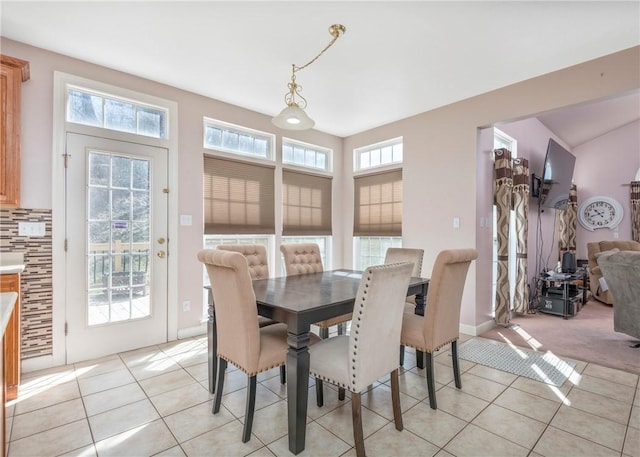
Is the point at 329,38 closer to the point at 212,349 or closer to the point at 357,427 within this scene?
the point at 212,349

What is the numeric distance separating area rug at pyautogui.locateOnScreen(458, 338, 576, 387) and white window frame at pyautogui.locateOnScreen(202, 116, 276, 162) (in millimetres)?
3153

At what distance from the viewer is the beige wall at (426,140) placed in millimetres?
2658

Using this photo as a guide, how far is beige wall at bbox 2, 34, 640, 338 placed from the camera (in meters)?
2.66

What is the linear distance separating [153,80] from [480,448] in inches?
155

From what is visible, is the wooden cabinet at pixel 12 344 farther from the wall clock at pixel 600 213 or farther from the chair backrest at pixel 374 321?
the wall clock at pixel 600 213

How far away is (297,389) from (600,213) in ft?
23.8

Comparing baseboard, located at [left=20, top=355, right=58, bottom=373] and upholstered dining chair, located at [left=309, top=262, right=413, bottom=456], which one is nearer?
upholstered dining chair, located at [left=309, top=262, right=413, bottom=456]

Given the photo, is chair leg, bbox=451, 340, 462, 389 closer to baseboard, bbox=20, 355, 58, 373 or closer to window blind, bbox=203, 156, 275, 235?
window blind, bbox=203, 156, 275, 235

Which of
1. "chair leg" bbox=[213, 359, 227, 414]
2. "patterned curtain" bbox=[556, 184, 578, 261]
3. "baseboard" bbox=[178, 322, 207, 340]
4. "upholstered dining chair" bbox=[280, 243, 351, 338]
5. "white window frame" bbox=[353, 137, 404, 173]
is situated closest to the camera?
"chair leg" bbox=[213, 359, 227, 414]

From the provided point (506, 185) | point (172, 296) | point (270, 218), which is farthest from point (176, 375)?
point (506, 185)

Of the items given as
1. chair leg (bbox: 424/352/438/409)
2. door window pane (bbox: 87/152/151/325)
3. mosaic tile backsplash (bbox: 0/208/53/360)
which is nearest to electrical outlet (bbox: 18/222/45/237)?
mosaic tile backsplash (bbox: 0/208/53/360)

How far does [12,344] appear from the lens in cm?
223

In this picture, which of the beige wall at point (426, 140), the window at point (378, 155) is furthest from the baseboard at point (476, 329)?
the window at point (378, 155)

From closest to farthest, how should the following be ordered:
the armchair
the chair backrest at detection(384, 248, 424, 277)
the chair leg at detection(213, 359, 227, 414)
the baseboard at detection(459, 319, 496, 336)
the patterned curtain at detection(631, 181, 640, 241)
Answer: the chair leg at detection(213, 359, 227, 414) < the chair backrest at detection(384, 248, 424, 277) < the baseboard at detection(459, 319, 496, 336) < the armchair < the patterned curtain at detection(631, 181, 640, 241)
